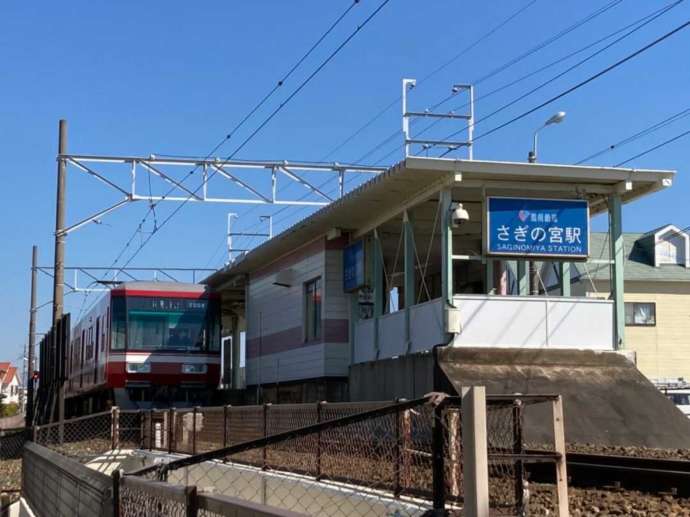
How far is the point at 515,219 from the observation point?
16.3m

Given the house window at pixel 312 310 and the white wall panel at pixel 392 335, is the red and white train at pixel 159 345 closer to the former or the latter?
the house window at pixel 312 310

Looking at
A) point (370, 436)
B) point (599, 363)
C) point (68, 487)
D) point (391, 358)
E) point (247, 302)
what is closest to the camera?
point (68, 487)

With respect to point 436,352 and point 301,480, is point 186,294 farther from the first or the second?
point 301,480

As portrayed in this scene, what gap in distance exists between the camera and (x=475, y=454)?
3414mm

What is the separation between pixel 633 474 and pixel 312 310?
1243cm

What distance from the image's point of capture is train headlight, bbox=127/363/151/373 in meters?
23.4

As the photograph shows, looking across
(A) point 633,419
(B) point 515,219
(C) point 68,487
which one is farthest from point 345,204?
(C) point 68,487

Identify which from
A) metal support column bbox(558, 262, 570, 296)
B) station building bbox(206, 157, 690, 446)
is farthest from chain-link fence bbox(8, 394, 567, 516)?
metal support column bbox(558, 262, 570, 296)

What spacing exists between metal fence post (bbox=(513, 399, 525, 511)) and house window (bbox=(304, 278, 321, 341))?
16.6 meters

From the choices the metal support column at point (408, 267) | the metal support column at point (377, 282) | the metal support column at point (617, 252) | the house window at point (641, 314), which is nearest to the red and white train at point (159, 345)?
the metal support column at point (377, 282)

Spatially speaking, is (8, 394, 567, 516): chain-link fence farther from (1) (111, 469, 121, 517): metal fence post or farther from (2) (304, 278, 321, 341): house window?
(2) (304, 278, 321, 341): house window

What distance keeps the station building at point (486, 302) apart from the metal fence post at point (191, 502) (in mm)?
11398

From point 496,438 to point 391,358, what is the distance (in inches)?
513

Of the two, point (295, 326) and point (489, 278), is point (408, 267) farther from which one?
point (295, 326)
